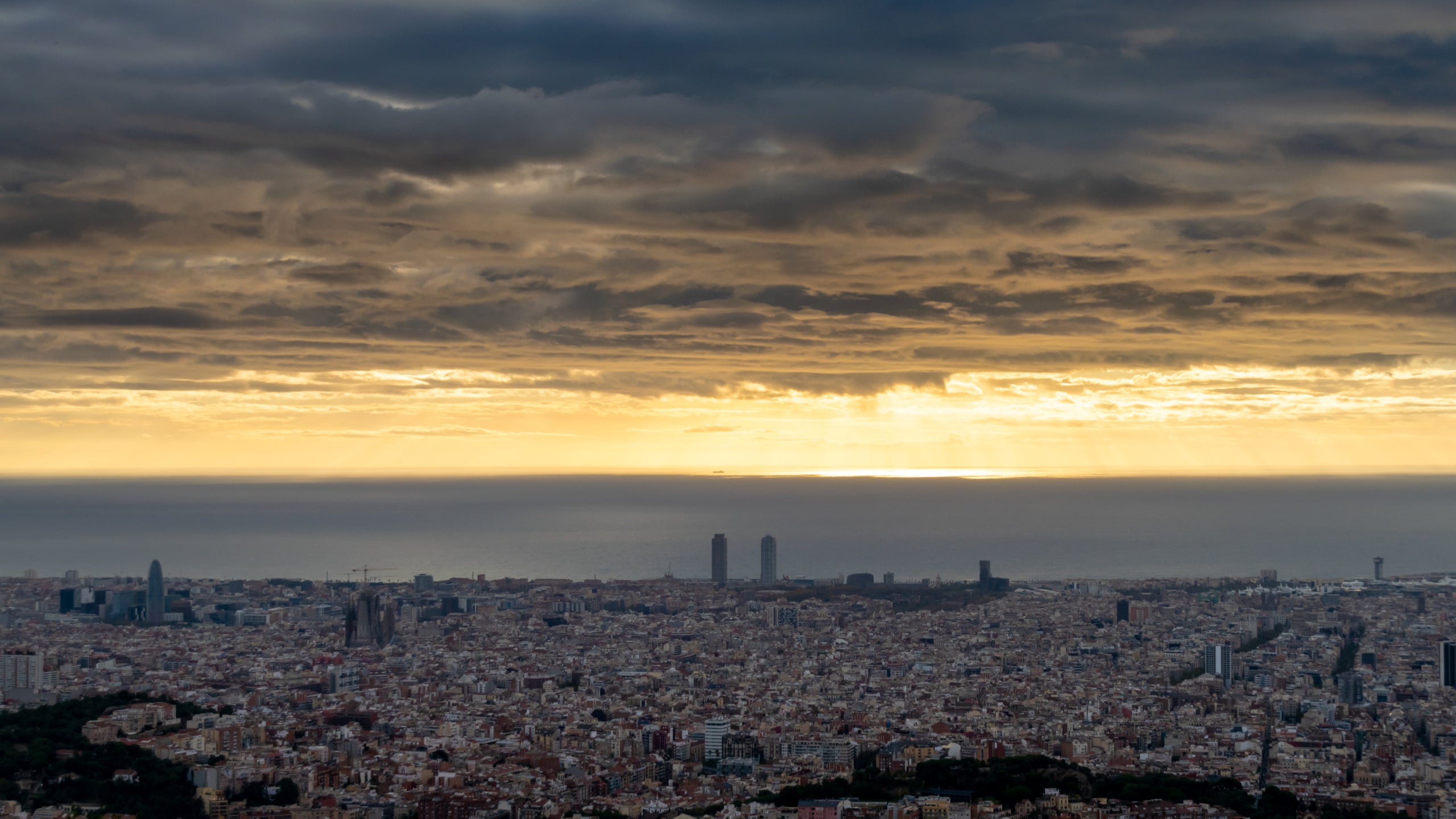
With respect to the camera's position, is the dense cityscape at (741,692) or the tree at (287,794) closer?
the tree at (287,794)

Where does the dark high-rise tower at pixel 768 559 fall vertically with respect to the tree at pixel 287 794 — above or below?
above

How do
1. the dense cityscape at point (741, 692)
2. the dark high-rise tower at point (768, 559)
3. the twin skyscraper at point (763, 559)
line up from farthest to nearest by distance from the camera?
1. the dark high-rise tower at point (768, 559)
2. the twin skyscraper at point (763, 559)
3. the dense cityscape at point (741, 692)

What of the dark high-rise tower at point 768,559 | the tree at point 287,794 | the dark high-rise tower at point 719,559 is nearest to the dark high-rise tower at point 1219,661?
the tree at point 287,794

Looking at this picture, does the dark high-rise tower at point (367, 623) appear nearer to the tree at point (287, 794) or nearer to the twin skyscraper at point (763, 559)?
the tree at point (287, 794)

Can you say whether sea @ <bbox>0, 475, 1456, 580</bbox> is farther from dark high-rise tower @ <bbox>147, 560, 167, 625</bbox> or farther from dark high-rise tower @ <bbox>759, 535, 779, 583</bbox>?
dark high-rise tower @ <bbox>147, 560, 167, 625</bbox>

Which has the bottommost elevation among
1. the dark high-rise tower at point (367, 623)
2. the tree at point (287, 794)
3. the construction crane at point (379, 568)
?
the tree at point (287, 794)
